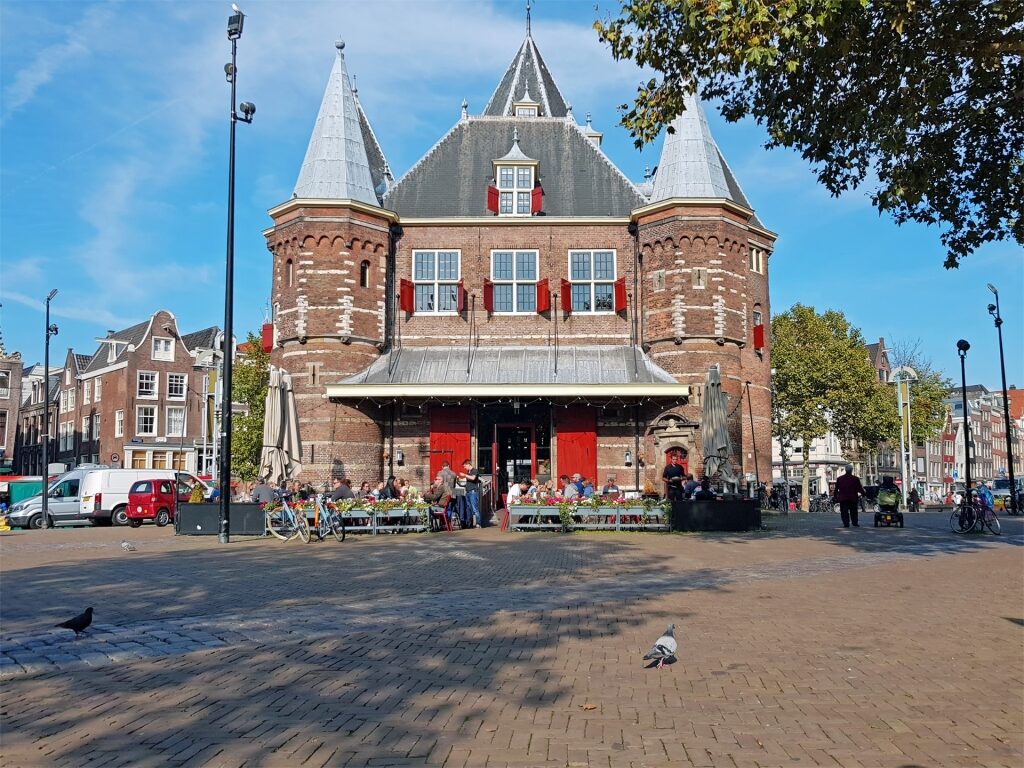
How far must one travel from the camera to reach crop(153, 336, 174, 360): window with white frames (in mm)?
55156

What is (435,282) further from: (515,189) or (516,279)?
(515,189)

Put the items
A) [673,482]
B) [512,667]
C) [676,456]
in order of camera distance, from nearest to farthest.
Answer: [512,667] < [673,482] < [676,456]

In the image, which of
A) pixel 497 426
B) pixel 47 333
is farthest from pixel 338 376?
pixel 47 333

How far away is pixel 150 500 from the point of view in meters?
29.8

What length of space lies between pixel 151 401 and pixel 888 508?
46.0 metres

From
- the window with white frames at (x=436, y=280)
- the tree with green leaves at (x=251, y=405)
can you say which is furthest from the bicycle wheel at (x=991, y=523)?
the tree with green leaves at (x=251, y=405)

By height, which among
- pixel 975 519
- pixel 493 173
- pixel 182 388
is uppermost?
pixel 493 173

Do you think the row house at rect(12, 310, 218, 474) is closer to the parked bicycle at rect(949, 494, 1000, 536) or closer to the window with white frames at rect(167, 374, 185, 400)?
the window with white frames at rect(167, 374, 185, 400)

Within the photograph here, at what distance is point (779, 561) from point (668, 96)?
24.7 ft

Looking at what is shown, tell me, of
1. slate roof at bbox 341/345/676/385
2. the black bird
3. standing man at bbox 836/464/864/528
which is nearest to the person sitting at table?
standing man at bbox 836/464/864/528

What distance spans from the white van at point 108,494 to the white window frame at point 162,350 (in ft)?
85.2

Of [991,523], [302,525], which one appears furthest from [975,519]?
[302,525]

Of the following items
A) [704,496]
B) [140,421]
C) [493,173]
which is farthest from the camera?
[140,421]

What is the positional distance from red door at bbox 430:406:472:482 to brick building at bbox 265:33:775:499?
0.05 metres
